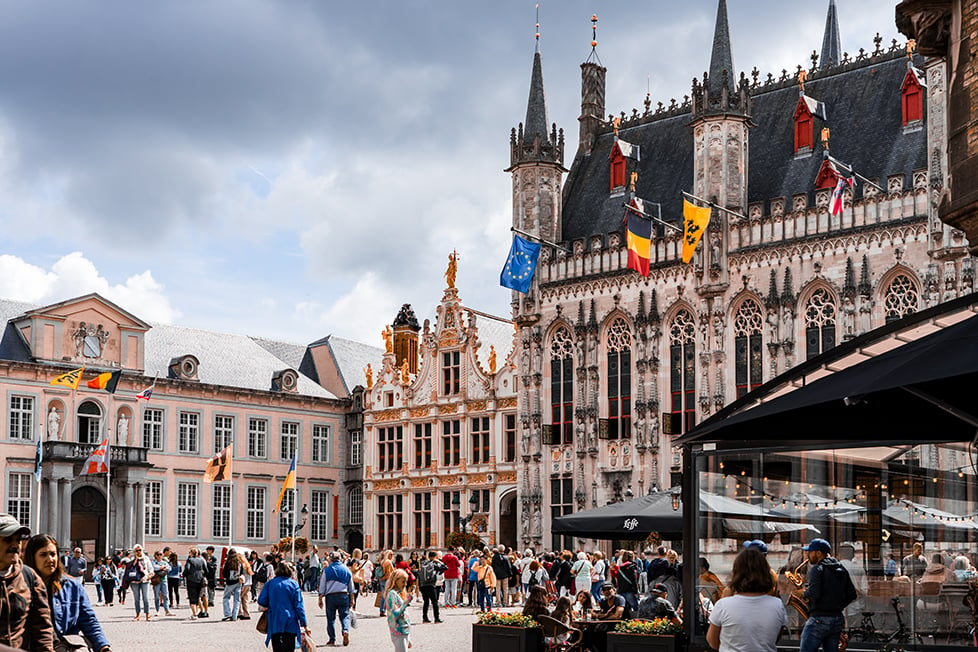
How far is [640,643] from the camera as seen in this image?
47.9ft

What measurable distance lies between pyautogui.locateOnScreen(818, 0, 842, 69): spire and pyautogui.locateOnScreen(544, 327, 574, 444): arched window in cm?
1564

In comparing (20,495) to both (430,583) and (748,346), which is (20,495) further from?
(430,583)

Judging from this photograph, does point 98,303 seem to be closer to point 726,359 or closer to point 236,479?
point 236,479

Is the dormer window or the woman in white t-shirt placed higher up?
the dormer window

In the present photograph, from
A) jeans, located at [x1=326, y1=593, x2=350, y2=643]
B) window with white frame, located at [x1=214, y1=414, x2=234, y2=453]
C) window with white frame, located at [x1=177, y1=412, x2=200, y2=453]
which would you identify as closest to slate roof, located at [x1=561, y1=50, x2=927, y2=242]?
window with white frame, located at [x1=214, y1=414, x2=234, y2=453]

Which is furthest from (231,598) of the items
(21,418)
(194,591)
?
(21,418)

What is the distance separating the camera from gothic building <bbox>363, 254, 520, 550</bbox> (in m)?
49.9

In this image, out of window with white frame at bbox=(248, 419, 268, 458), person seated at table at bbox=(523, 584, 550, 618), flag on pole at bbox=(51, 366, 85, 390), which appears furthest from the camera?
window with white frame at bbox=(248, 419, 268, 458)

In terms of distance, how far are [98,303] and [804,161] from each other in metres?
27.1

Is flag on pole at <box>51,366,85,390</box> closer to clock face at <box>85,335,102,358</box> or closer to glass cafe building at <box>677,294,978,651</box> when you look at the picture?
clock face at <box>85,335,102,358</box>

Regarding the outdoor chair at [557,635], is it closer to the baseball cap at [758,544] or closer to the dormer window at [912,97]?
the baseball cap at [758,544]

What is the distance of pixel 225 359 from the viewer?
5803 cm

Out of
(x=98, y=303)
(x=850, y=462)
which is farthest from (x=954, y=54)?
(x=98, y=303)

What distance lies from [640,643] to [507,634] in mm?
2249
